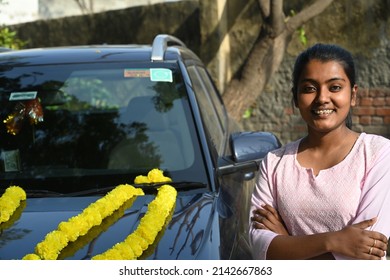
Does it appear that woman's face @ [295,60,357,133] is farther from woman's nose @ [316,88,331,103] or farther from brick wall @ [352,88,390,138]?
brick wall @ [352,88,390,138]

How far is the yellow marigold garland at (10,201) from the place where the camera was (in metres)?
3.17

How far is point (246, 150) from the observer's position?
390 cm

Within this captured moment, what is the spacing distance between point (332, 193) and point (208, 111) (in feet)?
6.85

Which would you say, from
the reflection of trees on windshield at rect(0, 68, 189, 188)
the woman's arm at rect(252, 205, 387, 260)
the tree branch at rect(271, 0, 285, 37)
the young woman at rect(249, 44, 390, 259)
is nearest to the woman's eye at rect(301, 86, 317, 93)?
the young woman at rect(249, 44, 390, 259)

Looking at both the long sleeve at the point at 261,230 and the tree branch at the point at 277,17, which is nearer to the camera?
the long sleeve at the point at 261,230

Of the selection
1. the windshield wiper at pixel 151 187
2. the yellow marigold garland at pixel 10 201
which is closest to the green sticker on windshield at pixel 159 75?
the windshield wiper at pixel 151 187

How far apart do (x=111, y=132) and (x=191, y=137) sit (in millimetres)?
601

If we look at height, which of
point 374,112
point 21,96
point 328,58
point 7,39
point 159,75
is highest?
point 328,58

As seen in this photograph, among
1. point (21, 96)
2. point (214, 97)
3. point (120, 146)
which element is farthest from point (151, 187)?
point (214, 97)

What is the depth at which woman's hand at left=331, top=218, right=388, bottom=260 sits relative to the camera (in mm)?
2332

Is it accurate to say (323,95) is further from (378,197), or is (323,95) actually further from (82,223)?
(82,223)

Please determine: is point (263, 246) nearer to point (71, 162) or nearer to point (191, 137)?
point (191, 137)

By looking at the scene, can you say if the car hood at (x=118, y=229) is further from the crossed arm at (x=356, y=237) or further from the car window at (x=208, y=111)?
the car window at (x=208, y=111)
